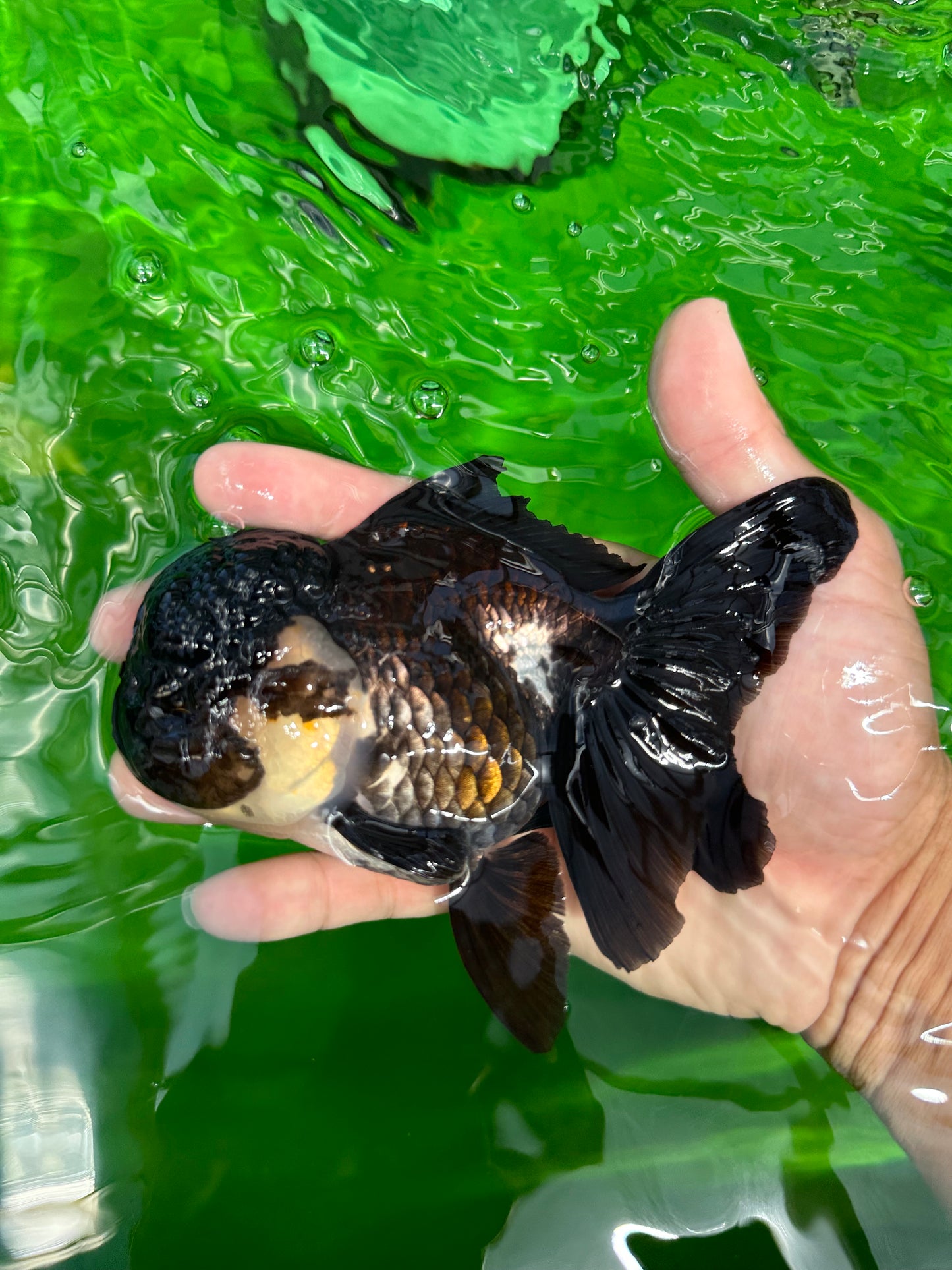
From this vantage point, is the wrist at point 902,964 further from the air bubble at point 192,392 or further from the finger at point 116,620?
the air bubble at point 192,392

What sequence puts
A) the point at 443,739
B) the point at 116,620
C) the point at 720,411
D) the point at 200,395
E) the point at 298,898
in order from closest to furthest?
the point at 443,739 → the point at 720,411 → the point at 298,898 → the point at 116,620 → the point at 200,395

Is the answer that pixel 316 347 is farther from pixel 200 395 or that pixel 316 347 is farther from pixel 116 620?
pixel 116 620

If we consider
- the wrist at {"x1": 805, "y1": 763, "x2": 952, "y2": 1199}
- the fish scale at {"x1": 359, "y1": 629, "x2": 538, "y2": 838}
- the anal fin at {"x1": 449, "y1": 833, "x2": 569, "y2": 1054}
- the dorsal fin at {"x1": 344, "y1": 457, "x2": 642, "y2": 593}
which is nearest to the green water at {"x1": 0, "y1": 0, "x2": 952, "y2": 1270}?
the wrist at {"x1": 805, "y1": 763, "x2": 952, "y2": 1199}

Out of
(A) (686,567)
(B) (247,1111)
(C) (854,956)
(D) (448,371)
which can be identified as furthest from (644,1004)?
(D) (448,371)

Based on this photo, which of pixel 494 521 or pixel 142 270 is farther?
pixel 142 270

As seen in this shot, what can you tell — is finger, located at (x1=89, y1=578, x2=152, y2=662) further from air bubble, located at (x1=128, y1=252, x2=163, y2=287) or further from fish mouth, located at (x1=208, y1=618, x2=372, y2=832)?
air bubble, located at (x1=128, y1=252, x2=163, y2=287)

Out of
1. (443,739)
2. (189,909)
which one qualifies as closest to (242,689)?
(443,739)

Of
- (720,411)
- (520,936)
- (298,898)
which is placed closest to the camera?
(520,936)

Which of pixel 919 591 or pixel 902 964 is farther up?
pixel 919 591
